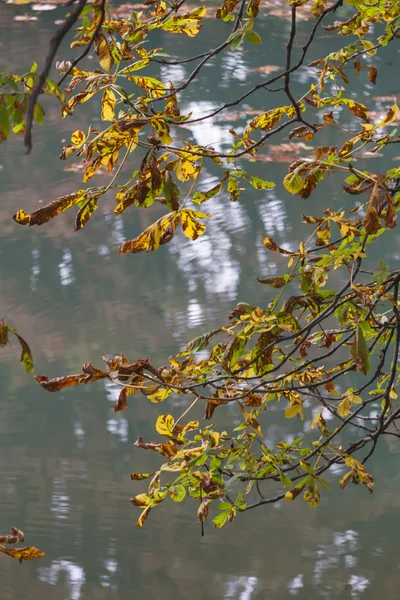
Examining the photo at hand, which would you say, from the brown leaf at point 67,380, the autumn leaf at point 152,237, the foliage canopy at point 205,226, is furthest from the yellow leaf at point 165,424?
the autumn leaf at point 152,237

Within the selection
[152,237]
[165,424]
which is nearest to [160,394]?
[165,424]

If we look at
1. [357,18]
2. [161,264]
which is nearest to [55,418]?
[161,264]

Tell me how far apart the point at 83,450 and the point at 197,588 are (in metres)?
0.70

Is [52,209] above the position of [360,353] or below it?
above

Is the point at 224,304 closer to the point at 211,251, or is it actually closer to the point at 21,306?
the point at 211,251

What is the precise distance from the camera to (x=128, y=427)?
2537mm

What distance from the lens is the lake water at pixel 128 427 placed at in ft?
6.40

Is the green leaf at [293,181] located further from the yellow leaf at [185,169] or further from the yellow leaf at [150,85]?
the yellow leaf at [150,85]

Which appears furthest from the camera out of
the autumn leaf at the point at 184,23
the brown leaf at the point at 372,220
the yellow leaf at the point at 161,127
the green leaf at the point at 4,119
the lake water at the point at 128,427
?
the lake water at the point at 128,427

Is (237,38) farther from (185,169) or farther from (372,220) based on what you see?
(372,220)

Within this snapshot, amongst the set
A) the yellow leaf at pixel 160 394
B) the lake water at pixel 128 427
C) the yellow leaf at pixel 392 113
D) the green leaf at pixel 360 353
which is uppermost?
Result: the yellow leaf at pixel 392 113

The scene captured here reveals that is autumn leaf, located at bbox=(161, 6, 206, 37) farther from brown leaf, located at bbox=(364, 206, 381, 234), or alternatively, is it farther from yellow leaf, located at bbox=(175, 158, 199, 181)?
brown leaf, located at bbox=(364, 206, 381, 234)

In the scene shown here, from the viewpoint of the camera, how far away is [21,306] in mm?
3268

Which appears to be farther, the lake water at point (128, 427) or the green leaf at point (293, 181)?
the lake water at point (128, 427)
